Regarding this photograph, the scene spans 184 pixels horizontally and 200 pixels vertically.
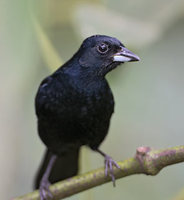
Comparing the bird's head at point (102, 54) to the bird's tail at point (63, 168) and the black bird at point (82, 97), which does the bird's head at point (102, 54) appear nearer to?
the black bird at point (82, 97)

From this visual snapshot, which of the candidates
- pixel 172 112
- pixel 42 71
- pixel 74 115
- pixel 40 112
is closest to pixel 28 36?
pixel 42 71

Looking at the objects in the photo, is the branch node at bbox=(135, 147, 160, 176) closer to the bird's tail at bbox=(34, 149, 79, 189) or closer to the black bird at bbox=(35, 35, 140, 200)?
the black bird at bbox=(35, 35, 140, 200)

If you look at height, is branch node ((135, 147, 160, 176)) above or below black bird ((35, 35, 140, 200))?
below

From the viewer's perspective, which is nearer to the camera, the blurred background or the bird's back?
the bird's back

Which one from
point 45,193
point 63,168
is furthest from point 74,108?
point 63,168

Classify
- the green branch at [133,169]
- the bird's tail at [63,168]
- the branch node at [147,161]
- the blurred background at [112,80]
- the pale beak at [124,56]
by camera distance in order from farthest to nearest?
the bird's tail at [63,168] < the blurred background at [112,80] < the pale beak at [124,56] < the branch node at [147,161] < the green branch at [133,169]

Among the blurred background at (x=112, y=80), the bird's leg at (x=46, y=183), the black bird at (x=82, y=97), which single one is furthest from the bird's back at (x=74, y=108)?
the blurred background at (x=112, y=80)

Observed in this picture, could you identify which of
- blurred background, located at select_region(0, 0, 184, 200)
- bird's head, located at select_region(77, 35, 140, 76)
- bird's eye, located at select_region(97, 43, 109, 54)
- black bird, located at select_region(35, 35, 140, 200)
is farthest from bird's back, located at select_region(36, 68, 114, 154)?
blurred background, located at select_region(0, 0, 184, 200)
